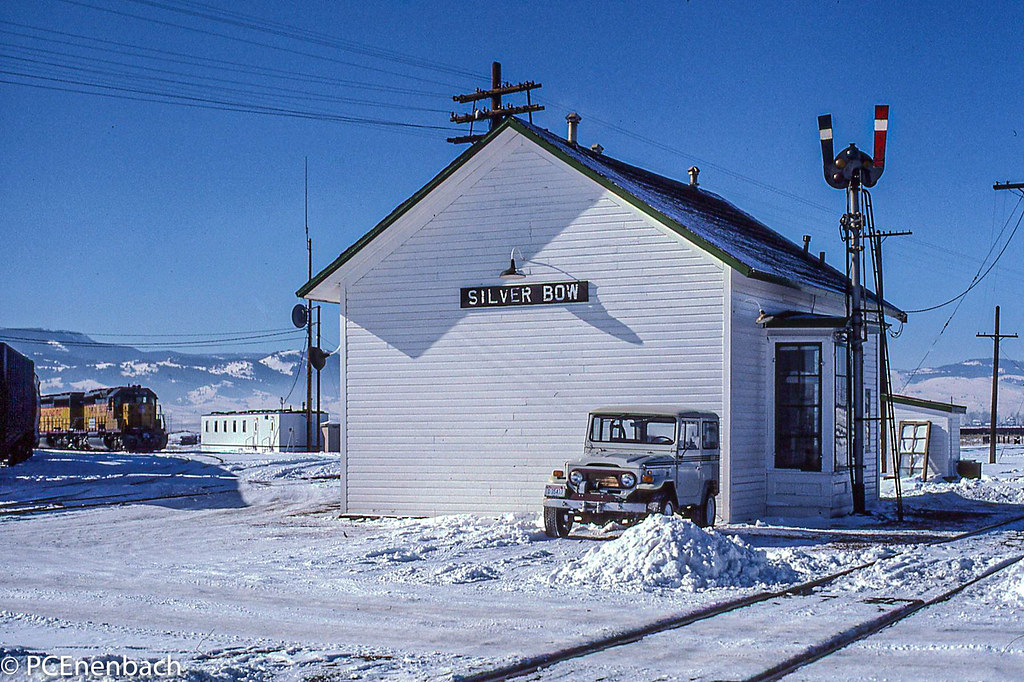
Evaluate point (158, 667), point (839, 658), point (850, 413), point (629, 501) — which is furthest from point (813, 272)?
point (158, 667)

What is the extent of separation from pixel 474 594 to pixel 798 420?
10705 millimetres

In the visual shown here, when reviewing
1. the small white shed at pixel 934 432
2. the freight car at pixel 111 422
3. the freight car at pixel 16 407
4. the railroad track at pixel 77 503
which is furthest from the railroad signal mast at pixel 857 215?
the freight car at pixel 111 422

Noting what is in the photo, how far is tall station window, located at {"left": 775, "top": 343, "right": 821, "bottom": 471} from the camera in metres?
21.2

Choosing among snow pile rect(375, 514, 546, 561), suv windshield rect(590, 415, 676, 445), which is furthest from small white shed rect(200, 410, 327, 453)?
suv windshield rect(590, 415, 676, 445)

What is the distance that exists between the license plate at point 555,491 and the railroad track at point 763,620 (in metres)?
4.61

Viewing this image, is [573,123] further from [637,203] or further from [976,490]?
[976,490]

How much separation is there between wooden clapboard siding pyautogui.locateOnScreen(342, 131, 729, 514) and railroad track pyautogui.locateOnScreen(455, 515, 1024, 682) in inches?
278

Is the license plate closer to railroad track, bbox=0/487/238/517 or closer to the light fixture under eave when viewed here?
the light fixture under eave

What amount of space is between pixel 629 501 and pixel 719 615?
5483 mm

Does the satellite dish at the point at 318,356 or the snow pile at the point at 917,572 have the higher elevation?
the satellite dish at the point at 318,356

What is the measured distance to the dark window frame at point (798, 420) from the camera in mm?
21125

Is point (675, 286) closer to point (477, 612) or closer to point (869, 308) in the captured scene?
point (869, 308)

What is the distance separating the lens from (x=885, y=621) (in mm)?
10805

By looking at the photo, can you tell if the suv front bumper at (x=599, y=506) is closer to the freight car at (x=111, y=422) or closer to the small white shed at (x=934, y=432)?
the small white shed at (x=934, y=432)
